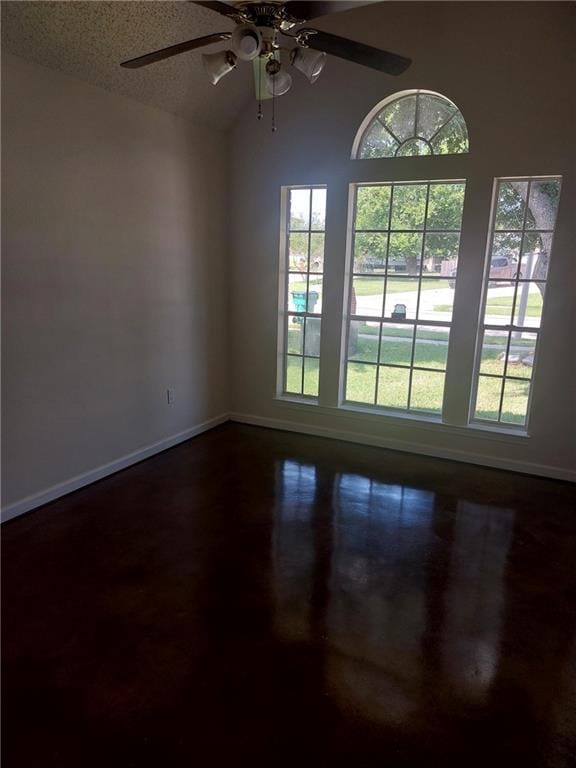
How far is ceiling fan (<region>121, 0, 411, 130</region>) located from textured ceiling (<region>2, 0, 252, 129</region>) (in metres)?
0.80

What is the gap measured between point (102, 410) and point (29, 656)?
186 cm

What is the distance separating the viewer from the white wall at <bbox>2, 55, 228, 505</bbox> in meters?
2.88

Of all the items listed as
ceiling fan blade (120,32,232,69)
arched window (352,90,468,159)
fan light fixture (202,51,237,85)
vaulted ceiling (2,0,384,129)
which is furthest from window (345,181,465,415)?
ceiling fan blade (120,32,232,69)

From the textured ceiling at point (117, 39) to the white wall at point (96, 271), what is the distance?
0.11 metres

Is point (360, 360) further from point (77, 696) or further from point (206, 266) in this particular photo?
point (77, 696)

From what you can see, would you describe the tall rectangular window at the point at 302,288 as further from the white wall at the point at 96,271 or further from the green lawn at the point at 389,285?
the white wall at the point at 96,271

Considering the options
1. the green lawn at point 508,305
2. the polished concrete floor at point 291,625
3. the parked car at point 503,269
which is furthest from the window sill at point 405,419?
the parked car at point 503,269

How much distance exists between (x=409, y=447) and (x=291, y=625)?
2411 mm

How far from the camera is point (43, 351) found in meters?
3.09

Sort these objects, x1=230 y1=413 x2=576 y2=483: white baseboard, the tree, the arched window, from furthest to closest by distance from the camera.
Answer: x1=230 y1=413 x2=576 y2=483: white baseboard
the arched window
the tree

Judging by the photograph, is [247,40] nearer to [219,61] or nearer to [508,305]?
[219,61]

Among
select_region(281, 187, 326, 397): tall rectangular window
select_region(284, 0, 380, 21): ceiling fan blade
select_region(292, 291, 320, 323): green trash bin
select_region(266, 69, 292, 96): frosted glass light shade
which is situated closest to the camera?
select_region(284, 0, 380, 21): ceiling fan blade

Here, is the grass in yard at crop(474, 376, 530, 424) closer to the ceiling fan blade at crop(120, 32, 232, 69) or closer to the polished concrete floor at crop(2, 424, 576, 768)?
the polished concrete floor at crop(2, 424, 576, 768)

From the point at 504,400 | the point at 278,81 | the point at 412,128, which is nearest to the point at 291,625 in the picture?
the point at 278,81
